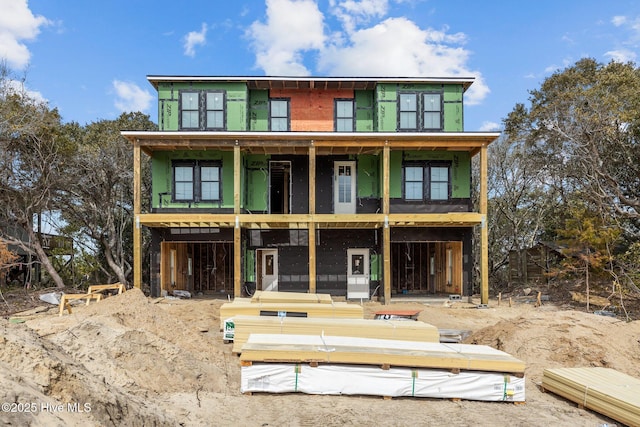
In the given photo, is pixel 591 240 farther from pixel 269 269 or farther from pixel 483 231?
pixel 269 269

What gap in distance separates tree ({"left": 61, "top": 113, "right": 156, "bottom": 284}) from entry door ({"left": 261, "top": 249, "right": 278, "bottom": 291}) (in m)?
8.49

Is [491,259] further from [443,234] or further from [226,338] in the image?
[226,338]

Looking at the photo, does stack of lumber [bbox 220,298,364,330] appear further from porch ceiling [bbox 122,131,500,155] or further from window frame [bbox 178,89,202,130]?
window frame [bbox 178,89,202,130]

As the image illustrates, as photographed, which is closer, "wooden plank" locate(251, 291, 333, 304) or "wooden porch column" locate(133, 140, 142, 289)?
"wooden plank" locate(251, 291, 333, 304)

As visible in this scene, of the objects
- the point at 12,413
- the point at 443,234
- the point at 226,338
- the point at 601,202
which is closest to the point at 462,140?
the point at 443,234

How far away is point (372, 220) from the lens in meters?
19.2

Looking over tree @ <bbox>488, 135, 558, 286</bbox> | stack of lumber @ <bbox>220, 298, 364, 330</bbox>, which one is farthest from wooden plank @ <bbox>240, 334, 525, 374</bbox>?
tree @ <bbox>488, 135, 558, 286</bbox>

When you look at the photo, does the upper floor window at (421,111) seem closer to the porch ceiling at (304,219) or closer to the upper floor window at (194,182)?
the porch ceiling at (304,219)

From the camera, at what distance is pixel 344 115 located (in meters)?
21.7

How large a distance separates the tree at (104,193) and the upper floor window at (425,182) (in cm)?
1544

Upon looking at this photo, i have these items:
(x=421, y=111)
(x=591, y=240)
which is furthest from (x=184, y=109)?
(x=591, y=240)

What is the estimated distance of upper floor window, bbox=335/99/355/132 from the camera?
2170 centimetres

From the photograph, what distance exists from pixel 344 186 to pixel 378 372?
557 inches

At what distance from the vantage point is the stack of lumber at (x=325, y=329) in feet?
34.9
